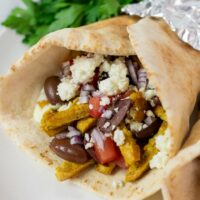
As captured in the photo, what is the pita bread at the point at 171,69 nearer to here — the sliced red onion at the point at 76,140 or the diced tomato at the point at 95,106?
the diced tomato at the point at 95,106

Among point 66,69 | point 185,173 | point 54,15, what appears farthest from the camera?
point 54,15

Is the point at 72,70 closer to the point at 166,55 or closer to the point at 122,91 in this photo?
the point at 122,91

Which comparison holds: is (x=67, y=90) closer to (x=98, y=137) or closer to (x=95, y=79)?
(x=95, y=79)

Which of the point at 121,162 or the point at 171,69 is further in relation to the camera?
the point at 121,162

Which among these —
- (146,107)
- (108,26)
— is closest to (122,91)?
(146,107)

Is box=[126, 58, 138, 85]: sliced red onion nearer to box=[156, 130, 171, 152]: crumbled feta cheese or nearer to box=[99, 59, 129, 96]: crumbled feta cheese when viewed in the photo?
box=[99, 59, 129, 96]: crumbled feta cheese

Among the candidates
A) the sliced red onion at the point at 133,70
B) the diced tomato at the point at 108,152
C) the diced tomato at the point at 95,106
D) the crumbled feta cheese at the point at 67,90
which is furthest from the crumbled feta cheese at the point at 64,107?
the sliced red onion at the point at 133,70

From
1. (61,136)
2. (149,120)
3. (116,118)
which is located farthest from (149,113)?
(61,136)
